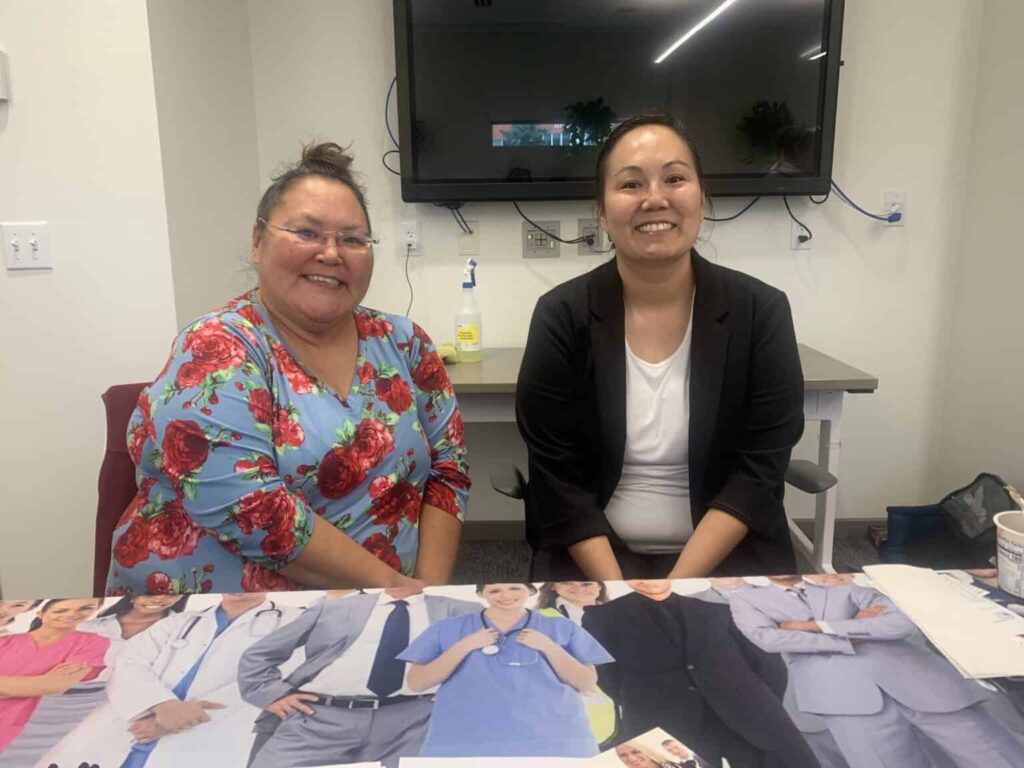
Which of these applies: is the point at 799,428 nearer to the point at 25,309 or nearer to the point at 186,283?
the point at 186,283

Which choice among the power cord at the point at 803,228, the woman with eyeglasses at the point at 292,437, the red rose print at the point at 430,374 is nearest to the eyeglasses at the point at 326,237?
the woman with eyeglasses at the point at 292,437

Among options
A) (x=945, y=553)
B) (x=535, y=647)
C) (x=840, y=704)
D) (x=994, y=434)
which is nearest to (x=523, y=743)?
(x=535, y=647)

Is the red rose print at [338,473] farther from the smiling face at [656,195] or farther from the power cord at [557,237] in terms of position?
the power cord at [557,237]

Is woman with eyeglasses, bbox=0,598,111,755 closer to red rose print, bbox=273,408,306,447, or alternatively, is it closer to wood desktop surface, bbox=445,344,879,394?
red rose print, bbox=273,408,306,447

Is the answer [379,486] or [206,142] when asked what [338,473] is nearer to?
[379,486]

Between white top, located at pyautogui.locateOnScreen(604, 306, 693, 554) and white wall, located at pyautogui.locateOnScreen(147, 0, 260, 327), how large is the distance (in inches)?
40.0

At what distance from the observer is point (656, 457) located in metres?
1.29

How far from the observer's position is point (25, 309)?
1.68 metres

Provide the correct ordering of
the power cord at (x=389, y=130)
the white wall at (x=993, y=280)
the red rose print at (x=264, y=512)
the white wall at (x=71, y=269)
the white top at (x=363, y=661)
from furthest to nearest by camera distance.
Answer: the power cord at (x=389, y=130) < the white wall at (x=993, y=280) < the white wall at (x=71, y=269) < the red rose print at (x=264, y=512) < the white top at (x=363, y=661)

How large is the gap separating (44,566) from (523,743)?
68.5 inches

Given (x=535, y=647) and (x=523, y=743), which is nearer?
(x=523, y=743)

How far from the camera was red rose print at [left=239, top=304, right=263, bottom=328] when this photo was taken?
3.62ft

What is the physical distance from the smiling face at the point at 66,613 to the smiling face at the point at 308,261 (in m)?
0.51

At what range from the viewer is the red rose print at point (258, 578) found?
1.04 m
